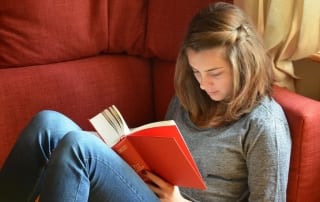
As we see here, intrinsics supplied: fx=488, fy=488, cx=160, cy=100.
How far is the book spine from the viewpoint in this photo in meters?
1.21

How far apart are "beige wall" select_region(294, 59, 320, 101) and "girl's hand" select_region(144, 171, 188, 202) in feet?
1.96

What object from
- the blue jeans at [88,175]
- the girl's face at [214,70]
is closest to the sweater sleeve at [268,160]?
the girl's face at [214,70]

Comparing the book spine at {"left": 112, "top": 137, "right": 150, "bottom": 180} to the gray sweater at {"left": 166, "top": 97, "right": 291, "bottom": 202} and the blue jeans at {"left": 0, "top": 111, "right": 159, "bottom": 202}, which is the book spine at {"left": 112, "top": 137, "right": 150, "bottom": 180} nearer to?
the blue jeans at {"left": 0, "top": 111, "right": 159, "bottom": 202}

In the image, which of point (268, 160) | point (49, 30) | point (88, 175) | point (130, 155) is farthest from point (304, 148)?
point (49, 30)

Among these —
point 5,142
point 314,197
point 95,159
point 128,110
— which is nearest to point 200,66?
point 95,159

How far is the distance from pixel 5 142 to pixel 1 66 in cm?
25

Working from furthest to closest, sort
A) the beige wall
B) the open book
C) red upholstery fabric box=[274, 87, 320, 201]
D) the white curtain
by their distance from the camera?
the beige wall < the white curtain < red upholstery fabric box=[274, 87, 320, 201] < the open book

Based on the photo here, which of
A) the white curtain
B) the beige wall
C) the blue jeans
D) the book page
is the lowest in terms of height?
the blue jeans

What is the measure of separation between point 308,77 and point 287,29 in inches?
8.1

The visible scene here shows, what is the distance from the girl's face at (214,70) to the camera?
1.21 m

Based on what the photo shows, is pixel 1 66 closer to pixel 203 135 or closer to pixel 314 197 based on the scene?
pixel 203 135

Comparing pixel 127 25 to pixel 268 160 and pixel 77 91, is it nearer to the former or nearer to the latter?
pixel 77 91

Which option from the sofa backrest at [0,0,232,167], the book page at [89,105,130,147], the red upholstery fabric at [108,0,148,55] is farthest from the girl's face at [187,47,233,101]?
the red upholstery fabric at [108,0,148,55]

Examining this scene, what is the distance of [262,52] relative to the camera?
4.11 ft
